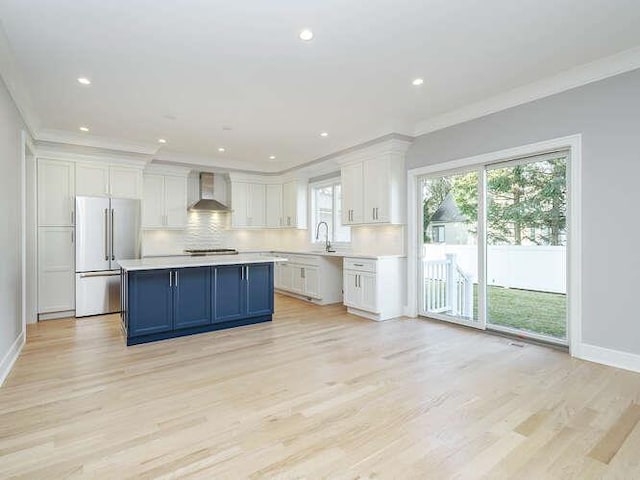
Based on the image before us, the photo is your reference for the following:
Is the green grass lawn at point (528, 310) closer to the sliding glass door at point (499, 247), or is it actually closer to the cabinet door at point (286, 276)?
the sliding glass door at point (499, 247)

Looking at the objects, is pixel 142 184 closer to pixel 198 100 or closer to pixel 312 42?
pixel 198 100

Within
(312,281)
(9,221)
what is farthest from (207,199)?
(9,221)

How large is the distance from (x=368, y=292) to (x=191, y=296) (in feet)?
8.06

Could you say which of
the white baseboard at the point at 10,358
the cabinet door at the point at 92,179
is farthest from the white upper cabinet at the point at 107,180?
the white baseboard at the point at 10,358

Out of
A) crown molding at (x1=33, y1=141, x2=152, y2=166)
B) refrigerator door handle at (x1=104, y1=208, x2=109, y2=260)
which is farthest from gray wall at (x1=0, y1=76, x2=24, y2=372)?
refrigerator door handle at (x1=104, y1=208, x2=109, y2=260)

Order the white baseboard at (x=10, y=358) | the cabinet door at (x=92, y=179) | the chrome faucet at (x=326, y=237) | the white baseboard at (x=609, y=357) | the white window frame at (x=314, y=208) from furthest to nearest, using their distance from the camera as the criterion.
→ the white window frame at (x=314, y=208) < the chrome faucet at (x=326, y=237) < the cabinet door at (x=92, y=179) < the white baseboard at (x=609, y=357) < the white baseboard at (x=10, y=358)

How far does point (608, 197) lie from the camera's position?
325 centimetres

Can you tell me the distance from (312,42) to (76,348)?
13.0 feet

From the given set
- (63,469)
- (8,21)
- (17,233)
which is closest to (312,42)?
(8,21)

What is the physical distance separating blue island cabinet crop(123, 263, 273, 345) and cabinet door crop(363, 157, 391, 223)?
1.79 metres

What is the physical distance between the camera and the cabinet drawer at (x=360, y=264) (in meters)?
5.07

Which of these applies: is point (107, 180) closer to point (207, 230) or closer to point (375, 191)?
point (207, 230)

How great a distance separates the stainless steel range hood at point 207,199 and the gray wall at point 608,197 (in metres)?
5.73

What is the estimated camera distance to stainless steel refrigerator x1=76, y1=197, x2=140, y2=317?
5277 millimetres
